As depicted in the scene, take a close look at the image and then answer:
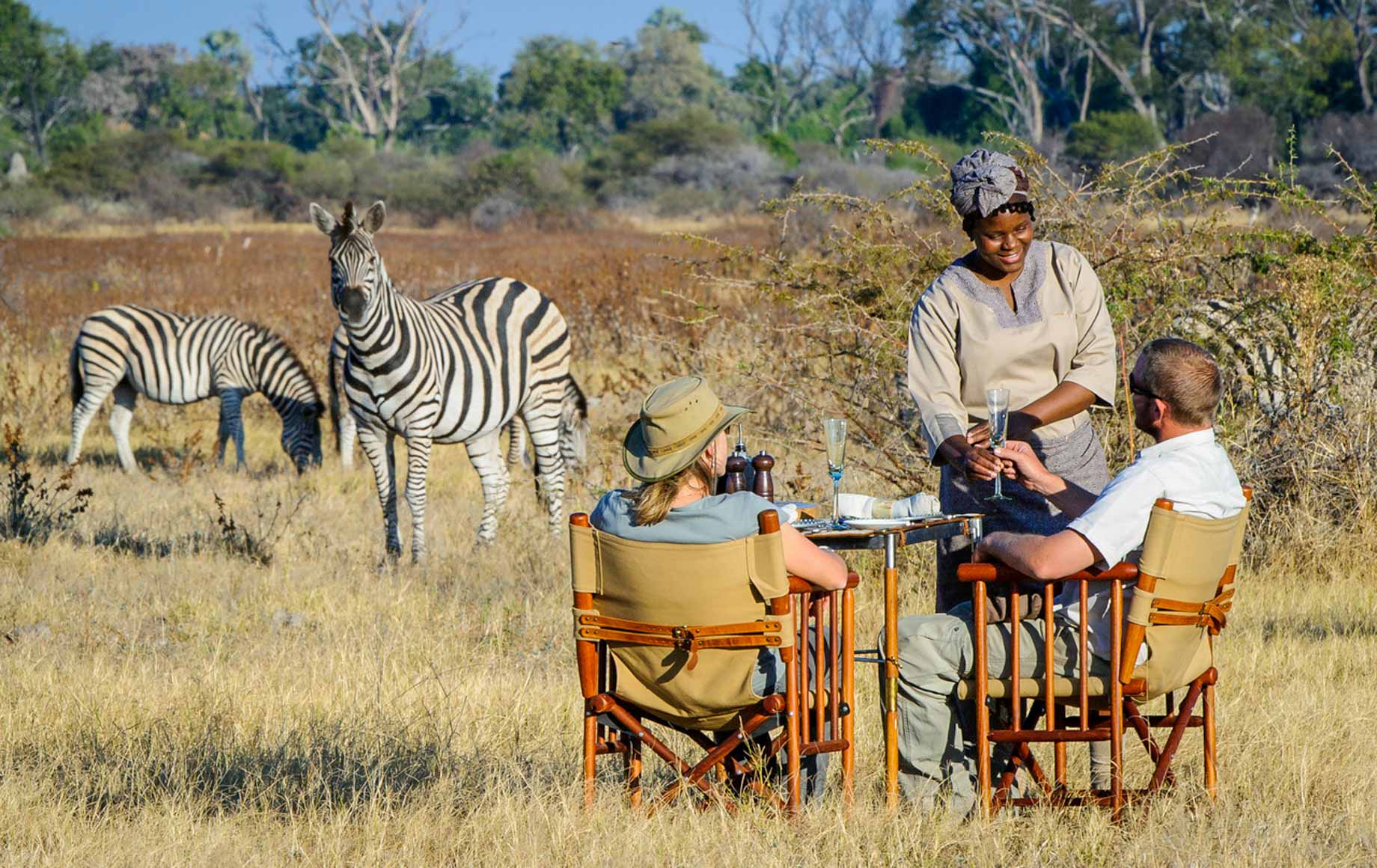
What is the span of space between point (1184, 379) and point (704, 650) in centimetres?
145

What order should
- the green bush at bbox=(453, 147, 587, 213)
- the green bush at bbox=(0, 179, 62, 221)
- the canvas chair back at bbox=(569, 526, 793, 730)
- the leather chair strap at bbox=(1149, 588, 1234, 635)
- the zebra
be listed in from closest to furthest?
the canvas chair back at bbox=(569, 526, 793, 730) < the leather chair strap at bbox=(1149, 588, 1234, 635) < the zebra < the green bush at bbox=(0, 179, 62, 221) < the green bush at bbox=(453, 147, 587, 213)

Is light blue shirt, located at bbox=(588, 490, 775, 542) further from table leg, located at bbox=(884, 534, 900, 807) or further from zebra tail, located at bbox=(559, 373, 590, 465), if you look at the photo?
zebra tail, located at bbox=(559, 373, 590, 465)

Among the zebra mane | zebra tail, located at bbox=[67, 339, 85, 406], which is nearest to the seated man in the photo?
the zebra mane

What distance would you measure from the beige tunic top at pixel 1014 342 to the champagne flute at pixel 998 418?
26 centimetres

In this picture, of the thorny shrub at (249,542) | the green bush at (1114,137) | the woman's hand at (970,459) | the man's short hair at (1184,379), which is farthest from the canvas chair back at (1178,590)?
the green bush at (1114,137)

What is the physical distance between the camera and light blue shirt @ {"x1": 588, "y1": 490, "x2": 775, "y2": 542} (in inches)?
146

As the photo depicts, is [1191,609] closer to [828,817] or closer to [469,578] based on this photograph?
[828,817]

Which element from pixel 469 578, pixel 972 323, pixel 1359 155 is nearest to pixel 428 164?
pixel 1359 155

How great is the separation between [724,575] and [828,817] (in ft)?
2.64

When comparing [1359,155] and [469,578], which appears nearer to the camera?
[469,578]

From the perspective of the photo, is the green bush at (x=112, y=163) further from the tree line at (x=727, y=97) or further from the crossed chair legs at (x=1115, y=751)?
the crossed chair legs at (x=1115, y=751)

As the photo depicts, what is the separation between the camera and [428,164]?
2101 inches

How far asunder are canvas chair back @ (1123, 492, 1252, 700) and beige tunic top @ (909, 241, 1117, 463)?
0.68m

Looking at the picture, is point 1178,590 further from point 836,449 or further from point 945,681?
point 836,449
